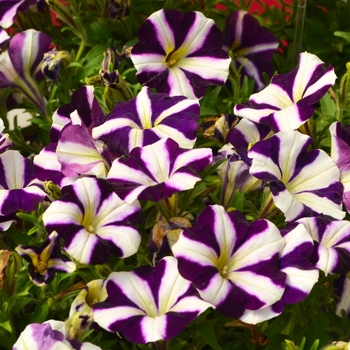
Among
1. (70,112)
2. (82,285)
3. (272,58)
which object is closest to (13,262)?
(82,285)

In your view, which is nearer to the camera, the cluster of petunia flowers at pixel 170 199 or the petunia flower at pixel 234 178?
the cluster of petunia flowers at pixel 170 199

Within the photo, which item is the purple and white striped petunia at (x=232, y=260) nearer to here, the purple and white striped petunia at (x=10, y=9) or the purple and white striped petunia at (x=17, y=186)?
the purple and white striped petunia at (x=17, y=186)

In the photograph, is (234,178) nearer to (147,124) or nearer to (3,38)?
(147,124)

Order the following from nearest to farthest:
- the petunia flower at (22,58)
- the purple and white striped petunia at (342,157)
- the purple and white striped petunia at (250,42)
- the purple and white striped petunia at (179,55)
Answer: the purple and white striped petunia at (342,157) < the purple and white striped petunia at (179,55) < the petunia flower at (22,58) < the purple and white striped petunia at (250,42)

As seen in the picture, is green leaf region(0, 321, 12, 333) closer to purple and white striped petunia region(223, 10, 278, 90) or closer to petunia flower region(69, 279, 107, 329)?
petunia flower region(69, 279, 107, 329)

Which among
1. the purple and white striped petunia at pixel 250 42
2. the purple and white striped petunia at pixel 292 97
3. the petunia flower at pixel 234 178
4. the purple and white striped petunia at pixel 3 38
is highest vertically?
the purple and white striped petunia at pixel 3 38

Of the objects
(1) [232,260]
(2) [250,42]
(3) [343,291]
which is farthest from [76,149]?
(2) [250,42]

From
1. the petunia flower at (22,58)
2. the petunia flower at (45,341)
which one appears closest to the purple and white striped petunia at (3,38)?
the petunia flower at (22,58)

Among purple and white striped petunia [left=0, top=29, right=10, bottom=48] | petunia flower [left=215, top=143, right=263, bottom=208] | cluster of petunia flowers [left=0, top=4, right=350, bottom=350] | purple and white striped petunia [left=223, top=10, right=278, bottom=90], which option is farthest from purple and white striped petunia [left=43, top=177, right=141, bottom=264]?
purple and white striped petunia [left=223, top=10, right=278, bottom=90]
